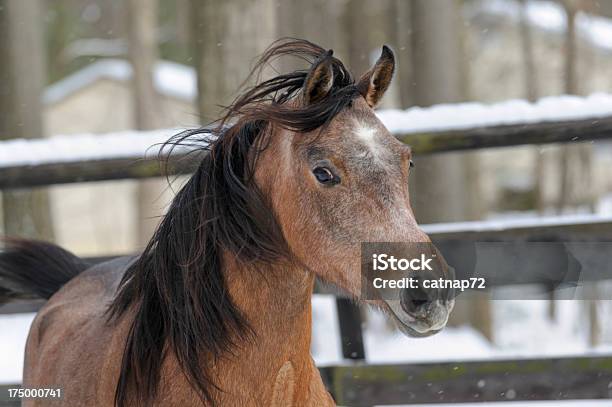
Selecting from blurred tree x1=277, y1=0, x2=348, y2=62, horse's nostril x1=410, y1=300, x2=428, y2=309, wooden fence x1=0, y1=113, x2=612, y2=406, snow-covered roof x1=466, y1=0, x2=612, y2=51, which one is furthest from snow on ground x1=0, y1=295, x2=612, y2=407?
snow-covered roof x1=466, y1=0, x2=612, y2=51

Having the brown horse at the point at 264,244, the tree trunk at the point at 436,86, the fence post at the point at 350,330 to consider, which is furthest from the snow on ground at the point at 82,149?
the tree trunk at the point at 436,86

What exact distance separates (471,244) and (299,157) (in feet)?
5.85

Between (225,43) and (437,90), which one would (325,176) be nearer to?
(225,43)

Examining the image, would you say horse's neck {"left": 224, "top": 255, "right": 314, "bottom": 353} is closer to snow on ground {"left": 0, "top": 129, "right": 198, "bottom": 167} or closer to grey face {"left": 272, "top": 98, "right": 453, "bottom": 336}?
grey face {"left": 272, "top": 98, "right": 453, "bottom": 336}

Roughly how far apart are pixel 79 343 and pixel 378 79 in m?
1.40

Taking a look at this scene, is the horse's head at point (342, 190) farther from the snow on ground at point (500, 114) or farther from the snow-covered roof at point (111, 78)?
the snow-covered roof at point (111, 78)

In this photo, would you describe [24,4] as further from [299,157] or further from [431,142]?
[299,157]

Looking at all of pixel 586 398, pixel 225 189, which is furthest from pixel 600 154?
pixel 225 189

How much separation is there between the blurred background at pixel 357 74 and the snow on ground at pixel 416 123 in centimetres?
26

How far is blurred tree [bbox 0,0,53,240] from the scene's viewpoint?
25.9 feet

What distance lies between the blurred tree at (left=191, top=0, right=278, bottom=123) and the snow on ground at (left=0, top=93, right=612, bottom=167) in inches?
122

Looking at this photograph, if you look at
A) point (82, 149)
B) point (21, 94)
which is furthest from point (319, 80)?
point (21, 94)

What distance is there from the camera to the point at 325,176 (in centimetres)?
242

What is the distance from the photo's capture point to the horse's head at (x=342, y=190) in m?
2.30
